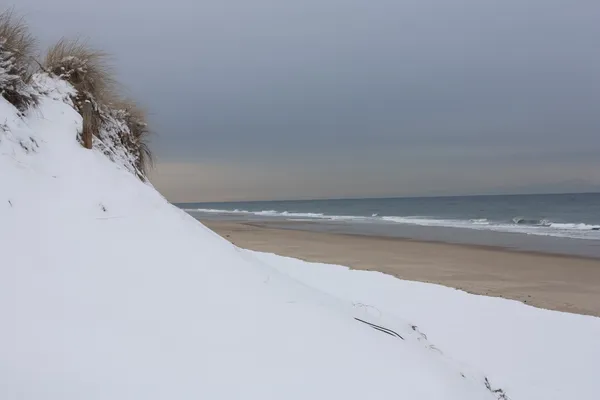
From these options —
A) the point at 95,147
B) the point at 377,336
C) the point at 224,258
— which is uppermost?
the point at 95,147

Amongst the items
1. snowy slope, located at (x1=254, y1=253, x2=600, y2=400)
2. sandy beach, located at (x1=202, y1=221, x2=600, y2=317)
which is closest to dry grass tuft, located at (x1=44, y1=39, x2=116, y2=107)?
snowy slope, located at (x1=254, y1=253, x2=600, y2=400)

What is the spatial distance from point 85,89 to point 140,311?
421 centimetres

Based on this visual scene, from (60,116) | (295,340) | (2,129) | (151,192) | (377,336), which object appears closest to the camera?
(295,340)

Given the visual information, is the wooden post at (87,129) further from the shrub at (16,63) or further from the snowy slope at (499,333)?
the snowy slope at (499,333)

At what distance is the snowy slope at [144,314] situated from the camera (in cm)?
223

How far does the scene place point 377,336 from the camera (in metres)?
3.39

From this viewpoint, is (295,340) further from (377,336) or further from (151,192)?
(151,192)

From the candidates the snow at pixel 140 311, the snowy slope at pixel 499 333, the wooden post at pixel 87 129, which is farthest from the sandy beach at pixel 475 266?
the wooden post at pixel 87 129

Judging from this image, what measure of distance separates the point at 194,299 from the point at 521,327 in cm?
548

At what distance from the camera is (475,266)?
13.9m

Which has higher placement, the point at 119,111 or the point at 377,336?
the point at 119,111

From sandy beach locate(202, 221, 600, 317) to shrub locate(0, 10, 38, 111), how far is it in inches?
366

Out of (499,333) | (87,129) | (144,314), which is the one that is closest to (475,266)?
(499,333)

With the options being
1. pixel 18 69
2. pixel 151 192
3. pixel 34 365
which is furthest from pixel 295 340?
pixel 18 69
